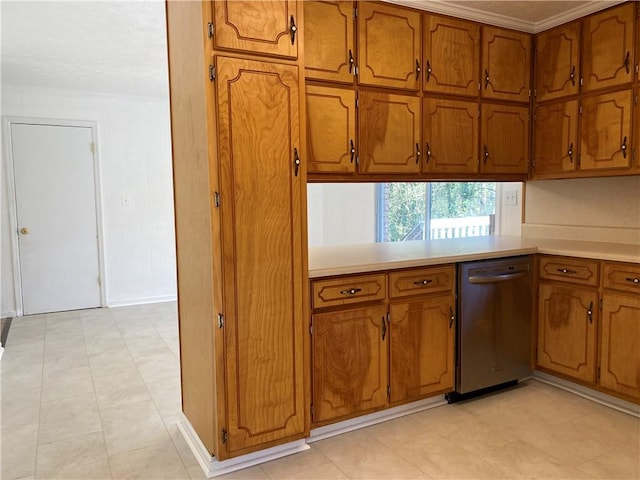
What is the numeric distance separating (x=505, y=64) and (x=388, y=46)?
983 millimetres

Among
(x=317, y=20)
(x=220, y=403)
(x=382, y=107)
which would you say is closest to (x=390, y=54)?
(x=382, y=107)

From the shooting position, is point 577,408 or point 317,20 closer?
Answer: point 317,20

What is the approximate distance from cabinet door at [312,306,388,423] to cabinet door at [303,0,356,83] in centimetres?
131

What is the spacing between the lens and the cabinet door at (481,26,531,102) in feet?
10.4

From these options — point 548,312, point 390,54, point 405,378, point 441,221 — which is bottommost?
point 405,378

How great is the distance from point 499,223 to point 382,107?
1706 mm

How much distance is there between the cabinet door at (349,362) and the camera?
2.35 meters

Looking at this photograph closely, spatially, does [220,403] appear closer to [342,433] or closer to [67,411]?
[342,433]

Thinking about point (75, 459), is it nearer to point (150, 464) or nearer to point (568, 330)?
point (150, 464)

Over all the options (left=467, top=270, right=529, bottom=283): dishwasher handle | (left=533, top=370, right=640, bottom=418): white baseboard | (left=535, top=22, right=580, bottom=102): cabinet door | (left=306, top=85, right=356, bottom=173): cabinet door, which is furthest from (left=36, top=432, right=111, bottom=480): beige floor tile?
(left=535, top=22, right=580, bottom=102): cabinet door

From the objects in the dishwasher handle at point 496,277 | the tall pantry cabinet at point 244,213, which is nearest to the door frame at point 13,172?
the tall pantry cabinet at point 244,213

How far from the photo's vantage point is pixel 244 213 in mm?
2041

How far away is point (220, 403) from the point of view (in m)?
2.07

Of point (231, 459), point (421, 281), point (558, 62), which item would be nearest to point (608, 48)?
point (558, 62)
